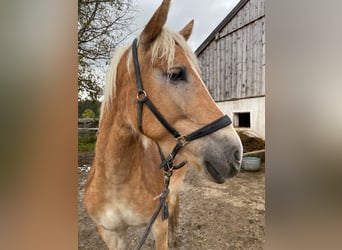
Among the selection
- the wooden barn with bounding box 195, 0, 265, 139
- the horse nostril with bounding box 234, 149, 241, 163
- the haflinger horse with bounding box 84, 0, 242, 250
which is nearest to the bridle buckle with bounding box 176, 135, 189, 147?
the haflinger horse with bounding box 84, 0, 242, 250

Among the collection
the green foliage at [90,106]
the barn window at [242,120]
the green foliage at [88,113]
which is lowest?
the barn window at [242,120]

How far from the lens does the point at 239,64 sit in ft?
2.25

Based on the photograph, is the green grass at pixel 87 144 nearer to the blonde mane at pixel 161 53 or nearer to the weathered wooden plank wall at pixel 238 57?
the blonde mane at pixel 161 53

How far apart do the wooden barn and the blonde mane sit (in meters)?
0.15

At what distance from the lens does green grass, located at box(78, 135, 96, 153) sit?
62cm

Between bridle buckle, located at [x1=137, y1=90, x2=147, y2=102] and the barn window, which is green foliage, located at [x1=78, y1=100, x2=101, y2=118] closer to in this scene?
bridle buckle, located at [x1=137, y1=90, x2=147, y2=102]

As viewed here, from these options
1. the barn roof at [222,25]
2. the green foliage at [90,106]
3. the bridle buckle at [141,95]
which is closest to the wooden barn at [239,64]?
the barn roof at [222,25]

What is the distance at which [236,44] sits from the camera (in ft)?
2.31

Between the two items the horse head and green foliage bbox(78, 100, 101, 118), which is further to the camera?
green foliage bbox(78, 100, 101, 118)

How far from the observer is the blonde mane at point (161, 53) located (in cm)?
49

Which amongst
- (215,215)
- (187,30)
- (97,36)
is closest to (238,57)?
(187,30)

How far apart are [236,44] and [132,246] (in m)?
0.81
